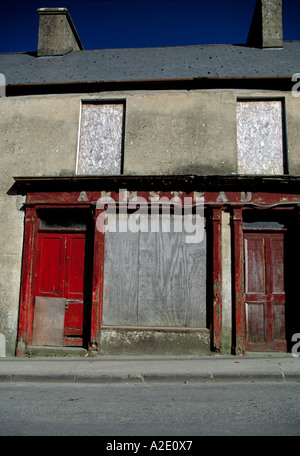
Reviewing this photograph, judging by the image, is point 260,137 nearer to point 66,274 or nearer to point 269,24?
point 269,24

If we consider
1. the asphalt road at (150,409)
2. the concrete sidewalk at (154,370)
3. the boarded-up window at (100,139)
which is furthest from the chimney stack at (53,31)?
the asphalt road at (150,409)

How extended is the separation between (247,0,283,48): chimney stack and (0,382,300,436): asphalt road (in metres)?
9.39

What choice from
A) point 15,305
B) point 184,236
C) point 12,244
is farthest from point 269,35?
point 15,305

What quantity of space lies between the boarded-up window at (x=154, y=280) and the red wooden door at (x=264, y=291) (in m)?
1.07

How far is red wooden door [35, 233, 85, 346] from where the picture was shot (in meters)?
8.11

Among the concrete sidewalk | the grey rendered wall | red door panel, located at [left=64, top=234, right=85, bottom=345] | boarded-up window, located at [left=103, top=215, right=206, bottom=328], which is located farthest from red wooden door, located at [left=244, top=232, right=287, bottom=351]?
red door panel, located at [left=64, top=234, right=85, bottom=345]

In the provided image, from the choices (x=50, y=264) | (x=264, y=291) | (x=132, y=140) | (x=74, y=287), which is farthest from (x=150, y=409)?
(x=132, y=140)

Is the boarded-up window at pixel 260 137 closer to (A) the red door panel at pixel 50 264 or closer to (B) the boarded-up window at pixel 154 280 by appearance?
(B) the boarded-up window at pixel 154 280

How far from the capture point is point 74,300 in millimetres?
8141

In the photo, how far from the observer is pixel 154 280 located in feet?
26.1

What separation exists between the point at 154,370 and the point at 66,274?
327 cm

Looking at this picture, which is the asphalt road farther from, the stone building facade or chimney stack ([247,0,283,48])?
chimney stack ([247,0,283,48])
